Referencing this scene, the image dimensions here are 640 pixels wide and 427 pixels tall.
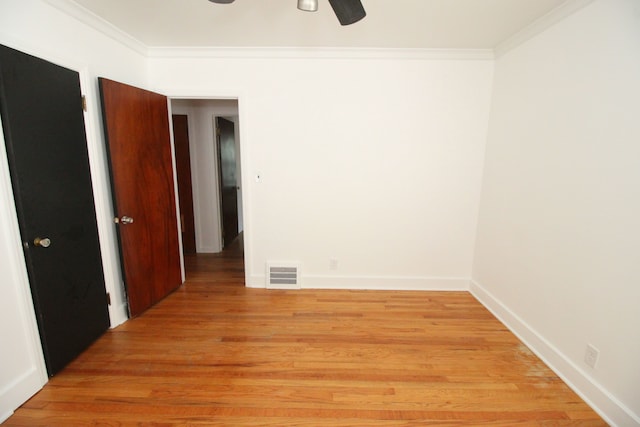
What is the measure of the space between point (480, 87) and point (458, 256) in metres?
1.78

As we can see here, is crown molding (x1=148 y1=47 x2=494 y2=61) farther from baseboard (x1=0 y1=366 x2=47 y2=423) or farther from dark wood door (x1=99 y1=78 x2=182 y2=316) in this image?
baseboard (x1=0 y1=366 x2=47 y2=423)

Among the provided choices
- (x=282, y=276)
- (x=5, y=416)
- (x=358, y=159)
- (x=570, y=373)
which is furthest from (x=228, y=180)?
(x=570, y=373)

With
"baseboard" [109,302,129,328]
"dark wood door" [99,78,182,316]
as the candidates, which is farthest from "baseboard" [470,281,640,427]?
"baseboard" [109,302,129,328]

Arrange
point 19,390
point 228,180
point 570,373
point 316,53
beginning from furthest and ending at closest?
point 228,180, point 316,53, point 570,373, point 19,390

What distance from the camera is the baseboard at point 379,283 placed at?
3.03 meters

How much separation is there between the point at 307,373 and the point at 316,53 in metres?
2.81

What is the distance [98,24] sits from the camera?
6.80 feet

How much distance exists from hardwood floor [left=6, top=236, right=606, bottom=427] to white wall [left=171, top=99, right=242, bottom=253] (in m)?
1.71

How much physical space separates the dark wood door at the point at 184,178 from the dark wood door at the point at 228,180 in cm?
46

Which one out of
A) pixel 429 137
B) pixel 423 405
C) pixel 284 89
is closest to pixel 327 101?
pixel 284 89

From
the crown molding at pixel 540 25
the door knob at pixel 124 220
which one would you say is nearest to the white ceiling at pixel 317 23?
the crown molding at pixel 540 25

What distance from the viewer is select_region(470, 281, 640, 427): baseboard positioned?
4.87ft

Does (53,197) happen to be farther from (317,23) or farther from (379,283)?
(379,283)

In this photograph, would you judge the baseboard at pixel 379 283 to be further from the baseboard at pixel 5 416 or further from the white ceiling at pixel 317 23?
the white ceiling at pixel 317 23
